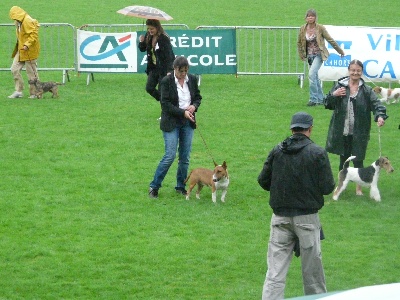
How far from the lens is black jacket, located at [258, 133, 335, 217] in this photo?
8.43 meters

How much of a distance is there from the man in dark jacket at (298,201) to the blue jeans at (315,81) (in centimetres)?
1110

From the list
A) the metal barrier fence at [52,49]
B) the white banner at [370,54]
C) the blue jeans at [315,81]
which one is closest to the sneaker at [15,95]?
the metal barrier fence at [52,49]

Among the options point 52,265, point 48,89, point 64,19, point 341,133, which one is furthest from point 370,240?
point 64,19

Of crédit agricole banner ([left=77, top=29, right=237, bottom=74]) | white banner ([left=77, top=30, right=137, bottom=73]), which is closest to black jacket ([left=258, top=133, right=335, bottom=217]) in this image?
crédit agricole banner ([left=77, top=29, right=237, bottom=74])

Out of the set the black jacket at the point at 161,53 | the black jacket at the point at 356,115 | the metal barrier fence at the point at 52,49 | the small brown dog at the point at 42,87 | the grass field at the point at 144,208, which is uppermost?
the metal barrier fence at the point at 52,49

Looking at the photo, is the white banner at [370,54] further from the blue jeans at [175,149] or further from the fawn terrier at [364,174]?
the blue jeans at [175,149]

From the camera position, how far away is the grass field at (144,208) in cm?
1016

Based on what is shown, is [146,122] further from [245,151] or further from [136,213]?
[136,213]

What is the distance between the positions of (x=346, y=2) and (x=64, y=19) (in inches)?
450

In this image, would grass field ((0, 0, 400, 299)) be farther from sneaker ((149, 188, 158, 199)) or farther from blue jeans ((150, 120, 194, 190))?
blue jeans ((150, 120, 194, 190))

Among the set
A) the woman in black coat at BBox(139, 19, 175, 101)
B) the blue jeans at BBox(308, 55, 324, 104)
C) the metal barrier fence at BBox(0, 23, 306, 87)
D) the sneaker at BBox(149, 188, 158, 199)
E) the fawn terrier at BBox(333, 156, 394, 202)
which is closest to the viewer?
the fawn terrier at BBox(333, 156, 394, 202)

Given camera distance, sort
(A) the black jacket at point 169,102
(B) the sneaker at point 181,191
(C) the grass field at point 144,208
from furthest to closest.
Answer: (B) the sneaker at point 181,191 → (A) the black jacket at point 169,102 → (C) the grass field at point 144,208

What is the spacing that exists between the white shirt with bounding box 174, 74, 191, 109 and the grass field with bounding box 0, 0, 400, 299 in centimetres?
136

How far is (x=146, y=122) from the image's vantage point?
718 inches
